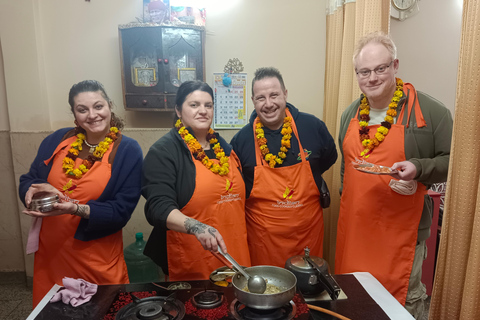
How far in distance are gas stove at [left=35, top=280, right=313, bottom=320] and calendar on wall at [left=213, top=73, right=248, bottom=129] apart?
2.14m

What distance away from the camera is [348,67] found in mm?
2734

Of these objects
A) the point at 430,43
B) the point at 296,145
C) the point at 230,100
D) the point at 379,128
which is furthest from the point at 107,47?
the point at 430,43

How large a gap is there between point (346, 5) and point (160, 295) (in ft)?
8.53

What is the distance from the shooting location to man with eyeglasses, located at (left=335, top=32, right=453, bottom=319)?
65.5 inches

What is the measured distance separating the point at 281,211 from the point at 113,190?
3.11 feet

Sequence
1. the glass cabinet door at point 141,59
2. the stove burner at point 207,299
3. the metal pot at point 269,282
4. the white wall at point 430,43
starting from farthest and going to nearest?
the white wall at point 430,43 < the glass cabinet door at point 141,59 < the stove burner at point 207,299 < the metal pot at point 269,282

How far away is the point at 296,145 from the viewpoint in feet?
6.77

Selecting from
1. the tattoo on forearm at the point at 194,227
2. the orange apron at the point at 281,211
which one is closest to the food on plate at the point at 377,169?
the orange apron at the point at 281,211

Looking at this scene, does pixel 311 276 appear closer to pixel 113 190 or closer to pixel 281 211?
pixel 281 211

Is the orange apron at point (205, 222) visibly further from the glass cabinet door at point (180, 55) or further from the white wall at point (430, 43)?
the white wall at point (430, 43)

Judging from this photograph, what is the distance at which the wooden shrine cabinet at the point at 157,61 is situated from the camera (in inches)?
115

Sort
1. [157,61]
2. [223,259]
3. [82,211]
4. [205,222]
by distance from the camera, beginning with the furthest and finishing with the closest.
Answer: [157,61]
[205,222]
[82,211]
[223,259]

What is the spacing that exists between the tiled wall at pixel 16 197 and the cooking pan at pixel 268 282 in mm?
2097

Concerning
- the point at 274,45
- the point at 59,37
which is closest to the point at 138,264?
the point at 59,37
